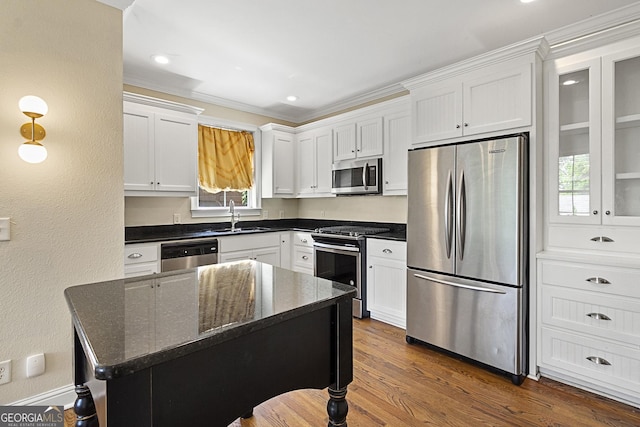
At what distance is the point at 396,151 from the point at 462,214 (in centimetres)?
123

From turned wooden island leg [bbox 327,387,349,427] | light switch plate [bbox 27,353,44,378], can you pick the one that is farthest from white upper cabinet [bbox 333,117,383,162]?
light switch plate [bbox 27,353,44,378]

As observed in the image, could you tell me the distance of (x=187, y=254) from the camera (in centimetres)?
348

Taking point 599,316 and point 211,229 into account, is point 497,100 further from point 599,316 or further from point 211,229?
point 211,229

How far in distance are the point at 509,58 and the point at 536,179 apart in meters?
0.92

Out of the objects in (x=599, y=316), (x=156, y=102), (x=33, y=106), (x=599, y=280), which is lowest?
(x=599, y=316)

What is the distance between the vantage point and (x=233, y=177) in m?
4.53

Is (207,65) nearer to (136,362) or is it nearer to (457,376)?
(136,362)

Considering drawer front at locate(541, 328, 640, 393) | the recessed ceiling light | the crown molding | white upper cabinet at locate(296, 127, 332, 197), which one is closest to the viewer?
drawer front at locate(541, 328, 640, 393)

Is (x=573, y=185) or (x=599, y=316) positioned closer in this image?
(x=599, y=316)

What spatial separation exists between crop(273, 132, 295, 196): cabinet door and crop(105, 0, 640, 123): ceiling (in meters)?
0.87

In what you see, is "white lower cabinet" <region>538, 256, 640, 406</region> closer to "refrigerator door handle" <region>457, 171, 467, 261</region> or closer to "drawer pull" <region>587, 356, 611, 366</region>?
"drawer pull" <region>587, 356, 611, 366</region>

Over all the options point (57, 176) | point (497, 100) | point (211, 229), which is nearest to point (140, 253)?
point (211, 229)

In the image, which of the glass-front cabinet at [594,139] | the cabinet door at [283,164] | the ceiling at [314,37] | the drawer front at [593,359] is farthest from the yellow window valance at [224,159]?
the drawer front at [593,359]

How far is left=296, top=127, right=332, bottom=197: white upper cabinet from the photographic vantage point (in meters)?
4.38
